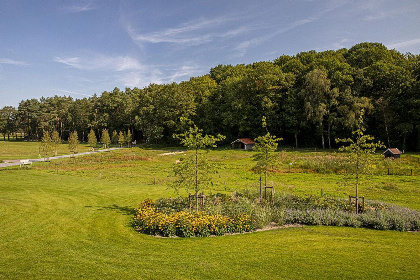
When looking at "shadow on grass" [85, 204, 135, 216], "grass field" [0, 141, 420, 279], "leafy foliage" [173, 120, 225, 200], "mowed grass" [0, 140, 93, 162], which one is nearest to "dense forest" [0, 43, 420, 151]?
"mowed grass" [0, 140, 93, 162]

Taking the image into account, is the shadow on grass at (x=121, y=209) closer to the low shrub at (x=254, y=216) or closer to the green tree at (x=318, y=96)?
the low shrub at (x=254, y=216)

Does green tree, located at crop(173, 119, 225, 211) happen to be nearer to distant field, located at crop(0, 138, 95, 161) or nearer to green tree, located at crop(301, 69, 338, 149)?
green tree, located at crop(301, 69, 338, 149)

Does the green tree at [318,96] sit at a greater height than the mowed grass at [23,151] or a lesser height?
greater

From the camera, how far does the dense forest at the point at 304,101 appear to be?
53.8 meters

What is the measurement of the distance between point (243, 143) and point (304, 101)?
17.6 metres

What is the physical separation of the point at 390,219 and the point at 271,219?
18.9 feet

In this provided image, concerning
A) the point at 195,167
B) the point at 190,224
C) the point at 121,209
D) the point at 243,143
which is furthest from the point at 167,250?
the point at 243,143

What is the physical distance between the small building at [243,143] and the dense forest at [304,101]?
3871 mm

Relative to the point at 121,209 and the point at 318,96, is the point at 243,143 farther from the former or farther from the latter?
the point at 121,209

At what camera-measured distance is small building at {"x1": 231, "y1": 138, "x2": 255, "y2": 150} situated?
64.1 m

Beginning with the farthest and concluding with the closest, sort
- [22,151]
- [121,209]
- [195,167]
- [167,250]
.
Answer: [22,151], [121,209], [195,167], [167,250]

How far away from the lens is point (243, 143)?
65.1 m

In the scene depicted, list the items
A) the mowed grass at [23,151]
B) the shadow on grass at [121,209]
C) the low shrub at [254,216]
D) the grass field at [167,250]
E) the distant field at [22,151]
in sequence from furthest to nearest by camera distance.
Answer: the distant field at [22,151]
the mowed grass at [23,151]
the shadow on grass at [121,209]
the low shrub at [254,216]
the grass field at [167,250]

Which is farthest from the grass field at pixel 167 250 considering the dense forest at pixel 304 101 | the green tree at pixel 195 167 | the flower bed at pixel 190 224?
the dense forest at pixel 304 101
